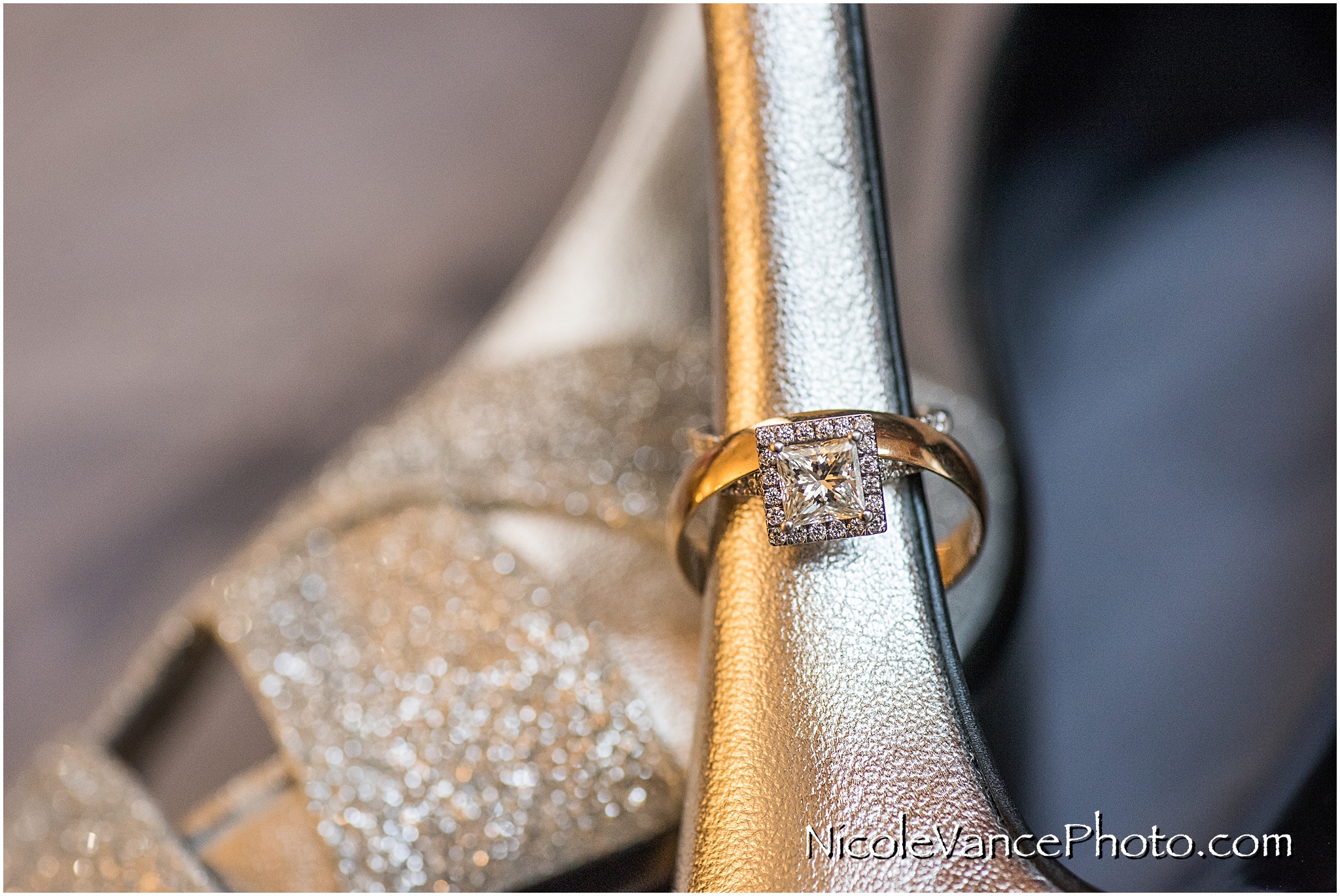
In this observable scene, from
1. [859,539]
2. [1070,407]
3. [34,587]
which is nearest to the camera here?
[859,539]

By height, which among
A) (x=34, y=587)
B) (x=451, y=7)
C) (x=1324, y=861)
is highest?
(x=451, y=7)

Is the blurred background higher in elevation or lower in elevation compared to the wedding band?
higher

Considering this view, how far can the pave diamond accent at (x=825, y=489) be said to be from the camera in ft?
0.71

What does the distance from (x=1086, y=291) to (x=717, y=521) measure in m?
0.22

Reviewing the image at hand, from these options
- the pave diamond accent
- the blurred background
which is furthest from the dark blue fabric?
the pave diamond accent

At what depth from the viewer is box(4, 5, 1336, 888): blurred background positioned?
301 millimetres

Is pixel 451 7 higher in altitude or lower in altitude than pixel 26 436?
higher

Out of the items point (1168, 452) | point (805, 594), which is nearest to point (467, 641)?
point (805, 594)

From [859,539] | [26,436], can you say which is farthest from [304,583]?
[26,436]

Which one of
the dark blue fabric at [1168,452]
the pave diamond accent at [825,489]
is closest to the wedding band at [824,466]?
the pave diamond accent at [825,489]

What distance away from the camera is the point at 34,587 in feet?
1.61

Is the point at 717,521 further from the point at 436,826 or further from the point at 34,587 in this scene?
the point at 34,587

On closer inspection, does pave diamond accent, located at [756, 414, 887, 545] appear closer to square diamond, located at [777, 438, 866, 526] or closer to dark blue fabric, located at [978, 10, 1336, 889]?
square diamond, located at [777, 438, 866, 526]

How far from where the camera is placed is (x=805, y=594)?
22cm
